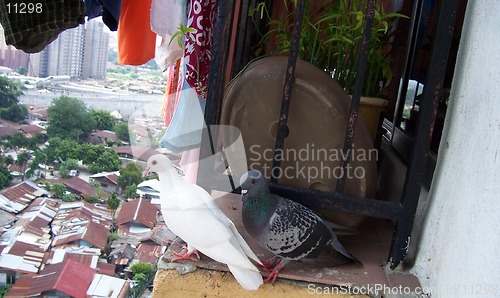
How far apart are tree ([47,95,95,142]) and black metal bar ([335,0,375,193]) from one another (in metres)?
1.94

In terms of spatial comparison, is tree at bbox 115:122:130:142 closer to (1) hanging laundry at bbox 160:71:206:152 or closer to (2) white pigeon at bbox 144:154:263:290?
(1) hanging laundry at bbox 160:71:206:152

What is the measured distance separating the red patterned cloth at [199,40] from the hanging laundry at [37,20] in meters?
0.51

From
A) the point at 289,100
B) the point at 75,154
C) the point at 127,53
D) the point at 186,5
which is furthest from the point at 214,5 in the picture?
the point at 75,154

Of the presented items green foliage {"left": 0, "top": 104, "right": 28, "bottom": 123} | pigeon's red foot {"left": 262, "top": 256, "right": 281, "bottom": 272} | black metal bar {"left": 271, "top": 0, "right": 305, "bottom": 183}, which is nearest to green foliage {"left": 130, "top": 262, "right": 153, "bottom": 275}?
green foliage {"left": 0, "top": 104, "right": 28, "bottom": 123}

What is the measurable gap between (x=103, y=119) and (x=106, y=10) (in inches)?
27.7

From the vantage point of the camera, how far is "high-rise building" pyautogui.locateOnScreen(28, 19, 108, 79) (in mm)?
2783

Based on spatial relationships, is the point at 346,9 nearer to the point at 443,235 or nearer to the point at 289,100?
the point at 289,100

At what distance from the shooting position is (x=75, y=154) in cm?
286

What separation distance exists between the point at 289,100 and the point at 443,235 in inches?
23.0

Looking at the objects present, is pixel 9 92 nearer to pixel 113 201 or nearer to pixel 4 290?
pixel 113 201

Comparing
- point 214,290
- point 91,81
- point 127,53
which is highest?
point 127,53

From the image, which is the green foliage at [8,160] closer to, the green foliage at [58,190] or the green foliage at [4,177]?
the green foliage at [4,177]

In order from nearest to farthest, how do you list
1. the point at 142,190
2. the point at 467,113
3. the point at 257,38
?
1. the point at 467,113
2. the point at 142,190
3. the point at 257,38

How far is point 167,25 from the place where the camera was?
2.27 m
